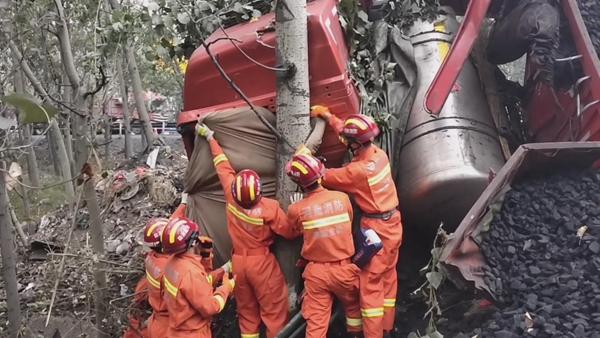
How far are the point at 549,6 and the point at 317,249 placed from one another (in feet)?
8.19

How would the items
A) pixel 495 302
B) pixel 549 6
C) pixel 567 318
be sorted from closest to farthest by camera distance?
pixel 567 318
pixel 495 302
pixel 549 6

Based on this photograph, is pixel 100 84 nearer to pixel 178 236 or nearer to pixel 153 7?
pixel 153 7

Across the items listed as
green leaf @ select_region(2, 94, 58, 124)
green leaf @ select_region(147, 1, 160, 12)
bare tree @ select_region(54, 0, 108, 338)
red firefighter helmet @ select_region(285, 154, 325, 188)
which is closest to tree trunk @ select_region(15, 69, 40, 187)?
green leaf @ select_region(147, 1, 160, 12)

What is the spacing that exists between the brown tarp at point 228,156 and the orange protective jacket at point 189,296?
2.25 ft

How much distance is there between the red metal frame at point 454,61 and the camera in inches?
170

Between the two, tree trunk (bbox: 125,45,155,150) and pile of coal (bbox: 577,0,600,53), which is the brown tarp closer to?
pile of coal (bbox: 577,0,600,53)

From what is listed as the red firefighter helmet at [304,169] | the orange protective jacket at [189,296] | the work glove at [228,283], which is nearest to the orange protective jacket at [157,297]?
the orange protective jacket at [189,296]

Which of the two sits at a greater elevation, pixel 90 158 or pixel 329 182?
pixel 90 158

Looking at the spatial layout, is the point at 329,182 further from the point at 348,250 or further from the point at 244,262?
the point at 244,262

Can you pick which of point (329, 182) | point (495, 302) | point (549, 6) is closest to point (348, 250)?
point (329, 182)

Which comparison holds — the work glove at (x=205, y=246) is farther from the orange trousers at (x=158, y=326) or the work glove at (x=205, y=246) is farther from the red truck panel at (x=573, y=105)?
the red truck panel at (x=573, y=105)

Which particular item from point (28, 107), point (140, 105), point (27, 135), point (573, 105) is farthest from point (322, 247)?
point (27, 135)

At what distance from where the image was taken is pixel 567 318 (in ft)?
10.7

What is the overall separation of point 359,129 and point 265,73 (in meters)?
0.95
